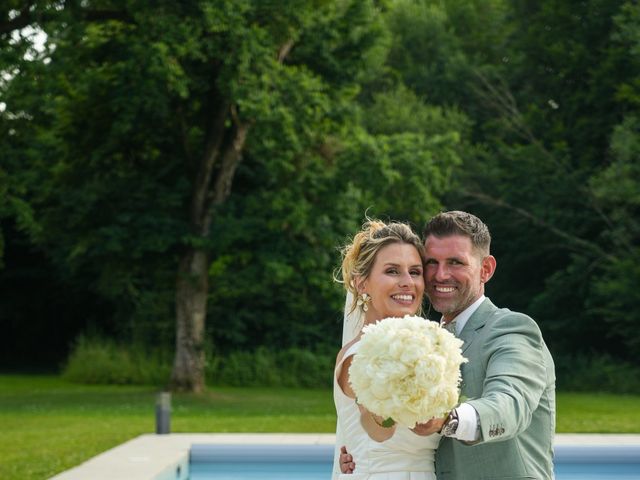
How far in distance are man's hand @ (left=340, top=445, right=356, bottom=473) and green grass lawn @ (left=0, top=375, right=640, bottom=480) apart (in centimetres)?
627

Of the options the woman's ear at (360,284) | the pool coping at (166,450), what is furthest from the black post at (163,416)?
the woman's ear at (360,284)

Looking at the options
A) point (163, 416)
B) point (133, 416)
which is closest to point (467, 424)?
point (163, 416)

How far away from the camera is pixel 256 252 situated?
64.1ft

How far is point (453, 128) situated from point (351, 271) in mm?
23939

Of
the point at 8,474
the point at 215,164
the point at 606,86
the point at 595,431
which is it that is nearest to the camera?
the point at 8,474

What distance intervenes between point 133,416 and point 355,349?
42.0ft

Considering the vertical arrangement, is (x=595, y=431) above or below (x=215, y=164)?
below

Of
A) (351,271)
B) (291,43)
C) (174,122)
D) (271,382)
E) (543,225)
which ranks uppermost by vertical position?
(291,43)

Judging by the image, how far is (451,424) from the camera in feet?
9.05

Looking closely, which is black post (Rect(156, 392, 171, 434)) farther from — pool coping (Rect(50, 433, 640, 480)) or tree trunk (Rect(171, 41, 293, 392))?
tree trunk (Rect(171, 41, 293, 392))

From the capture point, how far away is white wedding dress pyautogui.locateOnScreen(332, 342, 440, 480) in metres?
3.49

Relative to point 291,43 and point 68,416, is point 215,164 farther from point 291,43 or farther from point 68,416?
point 68,416

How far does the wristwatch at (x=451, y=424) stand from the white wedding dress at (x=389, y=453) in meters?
0.67

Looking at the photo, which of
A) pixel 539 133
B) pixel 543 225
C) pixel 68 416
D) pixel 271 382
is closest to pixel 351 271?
pixel 68 416
